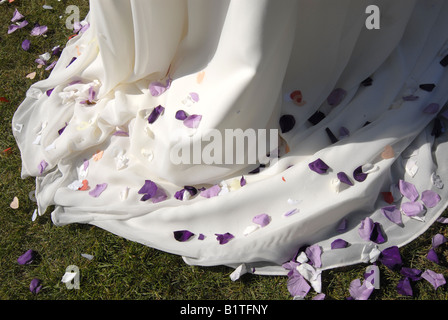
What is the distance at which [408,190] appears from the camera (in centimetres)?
179

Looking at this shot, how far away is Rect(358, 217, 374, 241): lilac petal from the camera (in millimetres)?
1723

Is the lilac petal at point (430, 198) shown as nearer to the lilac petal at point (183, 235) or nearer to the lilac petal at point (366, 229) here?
the lilac petal at point (366, 229)

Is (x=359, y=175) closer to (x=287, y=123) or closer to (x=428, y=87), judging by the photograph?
(x=287, y=123)

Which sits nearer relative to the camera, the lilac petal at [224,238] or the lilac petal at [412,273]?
the lilac petal at [412,273]

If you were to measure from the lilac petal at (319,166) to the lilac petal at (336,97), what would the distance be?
1.05 ft

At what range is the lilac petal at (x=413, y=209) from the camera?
173 centimetres

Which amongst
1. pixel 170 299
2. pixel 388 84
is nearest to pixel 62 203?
pixel 170 299

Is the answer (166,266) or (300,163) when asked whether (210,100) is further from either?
(166,266)

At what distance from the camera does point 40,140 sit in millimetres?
2285

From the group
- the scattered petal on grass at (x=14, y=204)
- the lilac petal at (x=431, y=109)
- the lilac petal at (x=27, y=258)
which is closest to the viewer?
the lilac petal at (x=431, y=109)

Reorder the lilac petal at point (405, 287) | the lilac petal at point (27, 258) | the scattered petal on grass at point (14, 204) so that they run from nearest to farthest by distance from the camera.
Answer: the lilac petal at point (405, 287), the lilac petal at point (27, 258), the scattered petal on grass at point (14, 204)

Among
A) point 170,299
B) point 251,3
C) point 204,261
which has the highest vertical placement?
point 251,3

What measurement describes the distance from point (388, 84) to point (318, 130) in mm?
384

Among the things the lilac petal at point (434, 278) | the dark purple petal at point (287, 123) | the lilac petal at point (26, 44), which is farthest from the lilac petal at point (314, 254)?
the lilac petal at point (26, 44)
